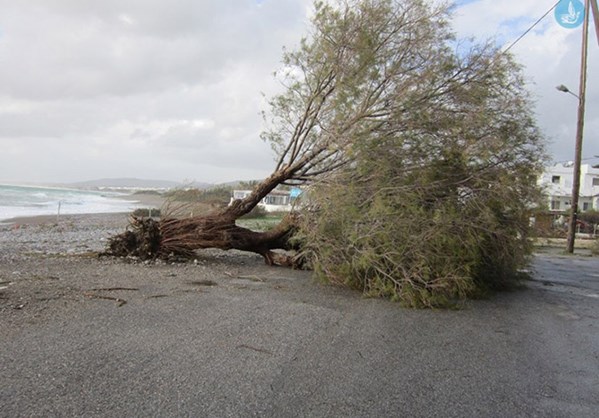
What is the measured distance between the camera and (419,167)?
918 centimetres

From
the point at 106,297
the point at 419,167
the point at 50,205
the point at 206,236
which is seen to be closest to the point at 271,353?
the point at 106,297

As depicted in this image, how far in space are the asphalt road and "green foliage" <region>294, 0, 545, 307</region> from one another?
0.87m

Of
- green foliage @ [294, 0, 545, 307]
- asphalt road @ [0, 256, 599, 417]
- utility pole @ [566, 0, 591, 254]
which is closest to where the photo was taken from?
asphalt road @ [0, 256, 599, 417]

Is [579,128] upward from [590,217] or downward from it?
upward

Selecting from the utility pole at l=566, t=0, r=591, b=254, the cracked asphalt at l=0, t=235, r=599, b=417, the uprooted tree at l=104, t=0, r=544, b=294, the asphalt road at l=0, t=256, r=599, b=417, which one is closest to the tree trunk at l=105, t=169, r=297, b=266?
the uprooted tree at l=104, t=0, r=544, b=294

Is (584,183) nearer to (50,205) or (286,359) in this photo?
(50,205)

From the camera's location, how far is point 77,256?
11117 mm

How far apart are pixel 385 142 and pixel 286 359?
18.3 feet

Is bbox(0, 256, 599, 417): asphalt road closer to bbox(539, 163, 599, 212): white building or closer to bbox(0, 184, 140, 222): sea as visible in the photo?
bbox(0, 184, 140, 222): sea

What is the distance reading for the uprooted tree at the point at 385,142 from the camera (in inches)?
344

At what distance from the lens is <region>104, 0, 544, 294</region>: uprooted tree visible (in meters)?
8.73

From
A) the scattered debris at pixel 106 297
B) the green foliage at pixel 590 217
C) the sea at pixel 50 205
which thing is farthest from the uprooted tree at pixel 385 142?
the green foliage at pixel 590 217

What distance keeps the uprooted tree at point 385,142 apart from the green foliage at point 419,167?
25mm

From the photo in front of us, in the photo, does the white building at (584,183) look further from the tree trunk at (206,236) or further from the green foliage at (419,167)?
the tree trunk at (206,236)
